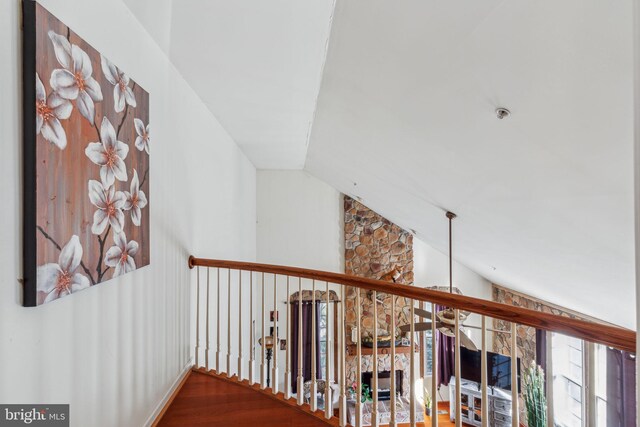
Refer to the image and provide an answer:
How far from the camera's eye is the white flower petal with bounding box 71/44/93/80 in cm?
123

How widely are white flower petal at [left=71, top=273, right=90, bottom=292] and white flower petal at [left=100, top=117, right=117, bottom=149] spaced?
569mm

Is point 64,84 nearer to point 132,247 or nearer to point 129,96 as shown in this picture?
point 129,96

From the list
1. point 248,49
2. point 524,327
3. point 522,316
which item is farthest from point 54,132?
point 524,327

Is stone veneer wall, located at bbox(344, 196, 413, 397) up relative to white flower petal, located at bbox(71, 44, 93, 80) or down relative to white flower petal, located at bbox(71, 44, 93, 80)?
down

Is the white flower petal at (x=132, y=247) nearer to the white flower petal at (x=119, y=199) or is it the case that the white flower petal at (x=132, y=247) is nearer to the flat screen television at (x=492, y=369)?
the white flower petal at (x=119, y=199)

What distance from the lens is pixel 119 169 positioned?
154 centimetres

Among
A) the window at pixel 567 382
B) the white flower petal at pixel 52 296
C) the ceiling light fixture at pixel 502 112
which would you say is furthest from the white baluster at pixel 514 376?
the window at pixel 567 382

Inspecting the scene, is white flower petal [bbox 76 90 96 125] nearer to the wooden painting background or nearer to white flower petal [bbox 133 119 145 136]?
the wooden painting background

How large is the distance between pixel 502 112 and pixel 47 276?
2072 mm

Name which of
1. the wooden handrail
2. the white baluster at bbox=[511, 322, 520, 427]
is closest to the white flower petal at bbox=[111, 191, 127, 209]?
the wooden handrail

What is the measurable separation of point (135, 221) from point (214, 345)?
6.52ft

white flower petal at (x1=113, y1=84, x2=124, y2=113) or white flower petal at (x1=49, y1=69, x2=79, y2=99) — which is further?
white flower petal at (x1=113, y1=84, x2=124, y2=113)

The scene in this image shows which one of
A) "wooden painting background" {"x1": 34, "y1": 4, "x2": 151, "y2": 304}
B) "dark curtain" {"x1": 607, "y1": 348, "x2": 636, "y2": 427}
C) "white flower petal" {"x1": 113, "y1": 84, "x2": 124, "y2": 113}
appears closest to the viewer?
"wooden painting background" {"x1": 34, "y1": 4, "x2": 151, "y2": 304}

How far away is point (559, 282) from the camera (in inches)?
146
